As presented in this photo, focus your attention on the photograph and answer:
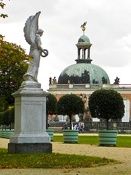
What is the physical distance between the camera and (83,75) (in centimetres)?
12212

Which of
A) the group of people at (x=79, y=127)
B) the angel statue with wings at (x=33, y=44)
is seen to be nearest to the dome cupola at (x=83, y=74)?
the group of people at (x=79, y=127)

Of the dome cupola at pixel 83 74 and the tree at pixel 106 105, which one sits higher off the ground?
the dome cupola at pixel 83 74

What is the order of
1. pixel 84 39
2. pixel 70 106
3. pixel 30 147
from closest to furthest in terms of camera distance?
1. pixel 30 147
2. pixel 70 106
3. pixel 84 39

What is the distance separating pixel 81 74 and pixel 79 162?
104 meters

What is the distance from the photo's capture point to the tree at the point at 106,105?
52281mm

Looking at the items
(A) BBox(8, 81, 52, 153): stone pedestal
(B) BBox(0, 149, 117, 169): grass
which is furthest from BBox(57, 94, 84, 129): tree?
(B) BBox(0, 149, 117, 169): grass

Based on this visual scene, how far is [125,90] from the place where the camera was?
4737 inches

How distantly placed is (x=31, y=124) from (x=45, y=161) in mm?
3612

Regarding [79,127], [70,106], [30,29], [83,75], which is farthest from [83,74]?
[30,29]

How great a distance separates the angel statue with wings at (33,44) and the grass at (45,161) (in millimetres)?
3653

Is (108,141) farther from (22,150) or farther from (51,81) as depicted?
(51,81)

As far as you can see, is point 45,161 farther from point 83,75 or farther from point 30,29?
point 83,75

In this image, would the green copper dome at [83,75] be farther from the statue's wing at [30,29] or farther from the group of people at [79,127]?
the statue's wing at [30,29]

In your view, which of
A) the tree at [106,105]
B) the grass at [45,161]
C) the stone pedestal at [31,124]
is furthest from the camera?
the tree at [106,105]
